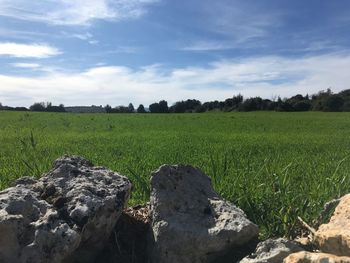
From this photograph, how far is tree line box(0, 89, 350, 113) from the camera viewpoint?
61031 millimetres

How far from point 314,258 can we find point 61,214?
1.81 metres

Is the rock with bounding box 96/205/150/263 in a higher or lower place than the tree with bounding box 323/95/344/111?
lower

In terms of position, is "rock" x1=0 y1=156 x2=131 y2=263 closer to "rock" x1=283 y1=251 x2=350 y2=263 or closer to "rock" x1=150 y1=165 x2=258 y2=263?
"rock" x1=150 y1=165 x2=258 y2=263

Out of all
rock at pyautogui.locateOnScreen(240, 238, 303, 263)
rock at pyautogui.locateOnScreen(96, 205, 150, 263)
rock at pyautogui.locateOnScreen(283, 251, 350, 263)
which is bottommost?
rock at pyautogui.locateOnScreen(96, 205, 150, 263)

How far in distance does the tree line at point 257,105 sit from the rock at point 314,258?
59358 mm

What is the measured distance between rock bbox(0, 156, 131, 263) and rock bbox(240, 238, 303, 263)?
3.73 ft

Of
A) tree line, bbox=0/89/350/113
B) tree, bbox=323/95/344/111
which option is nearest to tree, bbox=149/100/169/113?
tree line, bbox=0/89/350/113

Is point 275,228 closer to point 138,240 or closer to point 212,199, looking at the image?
point 212,199

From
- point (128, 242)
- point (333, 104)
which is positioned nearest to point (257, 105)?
point (333, 104)

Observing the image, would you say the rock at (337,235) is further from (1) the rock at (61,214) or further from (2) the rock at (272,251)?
(1) the rock at (61,214)

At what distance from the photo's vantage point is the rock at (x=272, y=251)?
9.86ft

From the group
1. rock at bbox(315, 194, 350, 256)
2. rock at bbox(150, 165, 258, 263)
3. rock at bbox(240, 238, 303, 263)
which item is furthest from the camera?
rock at bbox(150, 165, 258, 263)

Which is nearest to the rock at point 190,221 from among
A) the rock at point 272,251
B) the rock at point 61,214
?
the rock at point 272,251

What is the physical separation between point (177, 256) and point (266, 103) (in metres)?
67.7
